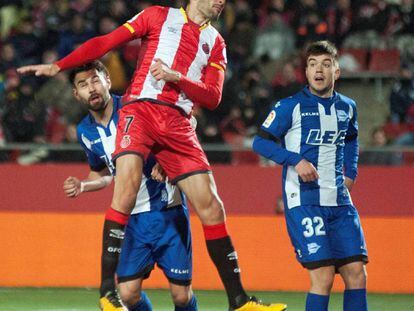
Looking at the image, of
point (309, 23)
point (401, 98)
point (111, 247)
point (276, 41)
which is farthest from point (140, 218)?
point (276, 41)

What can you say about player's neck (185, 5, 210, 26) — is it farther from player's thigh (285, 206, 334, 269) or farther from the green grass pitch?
the green grass pitch

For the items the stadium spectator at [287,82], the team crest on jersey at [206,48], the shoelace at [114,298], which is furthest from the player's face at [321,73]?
the stadium spectator at [287,82]

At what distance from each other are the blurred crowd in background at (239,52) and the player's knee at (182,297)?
5.70 metres

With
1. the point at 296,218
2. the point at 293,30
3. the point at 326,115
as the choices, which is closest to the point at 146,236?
the point at 296,218

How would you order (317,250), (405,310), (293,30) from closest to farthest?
(317,250) → (405,310) → (293,30)

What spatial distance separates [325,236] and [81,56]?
76.7 inches

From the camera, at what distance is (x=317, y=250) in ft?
22.7

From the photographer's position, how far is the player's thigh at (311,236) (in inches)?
272

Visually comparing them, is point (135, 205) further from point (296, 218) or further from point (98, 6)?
point (98, 6)

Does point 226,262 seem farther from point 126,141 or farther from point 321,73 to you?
point 321,73

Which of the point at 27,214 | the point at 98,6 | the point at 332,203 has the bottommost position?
the point at 27,214

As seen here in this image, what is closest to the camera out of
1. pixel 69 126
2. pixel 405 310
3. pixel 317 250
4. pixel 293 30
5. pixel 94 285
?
pixel 317 250

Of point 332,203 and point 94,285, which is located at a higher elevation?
point 332,203

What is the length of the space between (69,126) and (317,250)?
6664 mm
